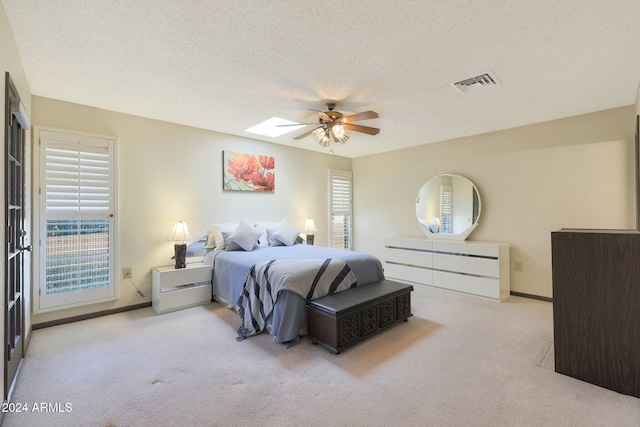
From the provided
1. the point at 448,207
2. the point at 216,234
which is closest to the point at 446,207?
the point at 448,207

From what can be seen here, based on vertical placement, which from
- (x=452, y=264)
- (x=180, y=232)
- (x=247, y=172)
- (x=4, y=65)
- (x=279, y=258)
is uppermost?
(x=4, y=65)

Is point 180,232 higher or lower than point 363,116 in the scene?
lower

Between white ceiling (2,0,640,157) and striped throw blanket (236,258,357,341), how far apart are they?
1.75 m

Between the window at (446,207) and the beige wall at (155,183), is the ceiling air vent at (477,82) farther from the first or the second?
the beige wall at (155,183)

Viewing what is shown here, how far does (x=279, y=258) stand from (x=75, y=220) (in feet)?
7.39

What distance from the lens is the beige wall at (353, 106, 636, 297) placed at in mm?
3365

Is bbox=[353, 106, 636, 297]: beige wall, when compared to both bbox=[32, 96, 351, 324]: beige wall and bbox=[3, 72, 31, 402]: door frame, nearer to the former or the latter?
bbox=[32, 96, 351, 324]: beige wall

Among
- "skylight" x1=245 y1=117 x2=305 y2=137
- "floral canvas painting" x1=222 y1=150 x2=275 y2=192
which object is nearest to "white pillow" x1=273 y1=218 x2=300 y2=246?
"floral canvas painting" x1=222 y1=150 x2=275 y2=192

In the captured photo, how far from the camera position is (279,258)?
3.30m

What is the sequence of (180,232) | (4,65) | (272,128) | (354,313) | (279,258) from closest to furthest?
(4,65) < (354,313) < (279,258) < (180,232) < (272,128)

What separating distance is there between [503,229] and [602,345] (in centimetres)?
→ 242

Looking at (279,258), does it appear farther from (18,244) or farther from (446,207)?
(446,207)

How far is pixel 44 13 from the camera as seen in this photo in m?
1.79

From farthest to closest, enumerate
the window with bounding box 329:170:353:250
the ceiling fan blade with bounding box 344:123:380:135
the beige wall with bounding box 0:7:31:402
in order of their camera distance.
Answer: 1. the window with bounding box 329:170:353:250
2. the ceiling fan blade with bounding box 344:123:380:135
3. the beige wall with bounding box 0:7:31:402
